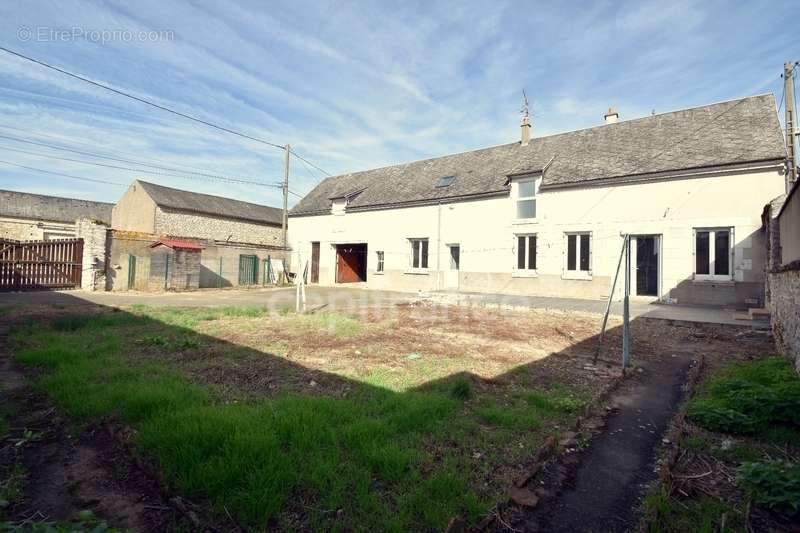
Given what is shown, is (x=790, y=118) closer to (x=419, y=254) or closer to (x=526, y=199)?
(x=526, y=199)

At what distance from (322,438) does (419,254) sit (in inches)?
709

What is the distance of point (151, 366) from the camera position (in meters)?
5.30

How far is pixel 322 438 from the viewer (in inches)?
131

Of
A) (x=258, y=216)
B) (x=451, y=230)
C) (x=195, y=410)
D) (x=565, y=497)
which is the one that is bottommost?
(x=565, y=497)

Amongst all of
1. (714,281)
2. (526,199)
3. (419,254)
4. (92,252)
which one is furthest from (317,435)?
(92,252)

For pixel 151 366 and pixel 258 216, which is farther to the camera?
pixel 258 216

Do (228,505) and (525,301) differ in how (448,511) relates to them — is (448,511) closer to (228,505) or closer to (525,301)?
(228,505)

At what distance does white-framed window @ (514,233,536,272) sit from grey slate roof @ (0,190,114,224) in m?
32.6

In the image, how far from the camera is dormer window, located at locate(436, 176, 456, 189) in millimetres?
21172

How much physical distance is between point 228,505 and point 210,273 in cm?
2137

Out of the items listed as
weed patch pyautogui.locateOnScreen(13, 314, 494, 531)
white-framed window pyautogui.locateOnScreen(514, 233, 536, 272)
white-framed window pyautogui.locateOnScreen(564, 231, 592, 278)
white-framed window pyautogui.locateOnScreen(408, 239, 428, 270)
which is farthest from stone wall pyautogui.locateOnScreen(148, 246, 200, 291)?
white-framed window pyautogui.locateOnScreen(564, 231, 592, 278)

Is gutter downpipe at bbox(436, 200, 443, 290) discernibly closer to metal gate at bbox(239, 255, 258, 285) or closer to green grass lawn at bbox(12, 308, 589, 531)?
metal gate at bbox(239, 255, 258, 285)

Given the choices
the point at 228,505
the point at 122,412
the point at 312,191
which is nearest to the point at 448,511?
the point at 228,505

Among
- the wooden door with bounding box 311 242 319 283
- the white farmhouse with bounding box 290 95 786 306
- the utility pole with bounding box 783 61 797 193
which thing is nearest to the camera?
the utility pole with bounding box 783 61 797 193
